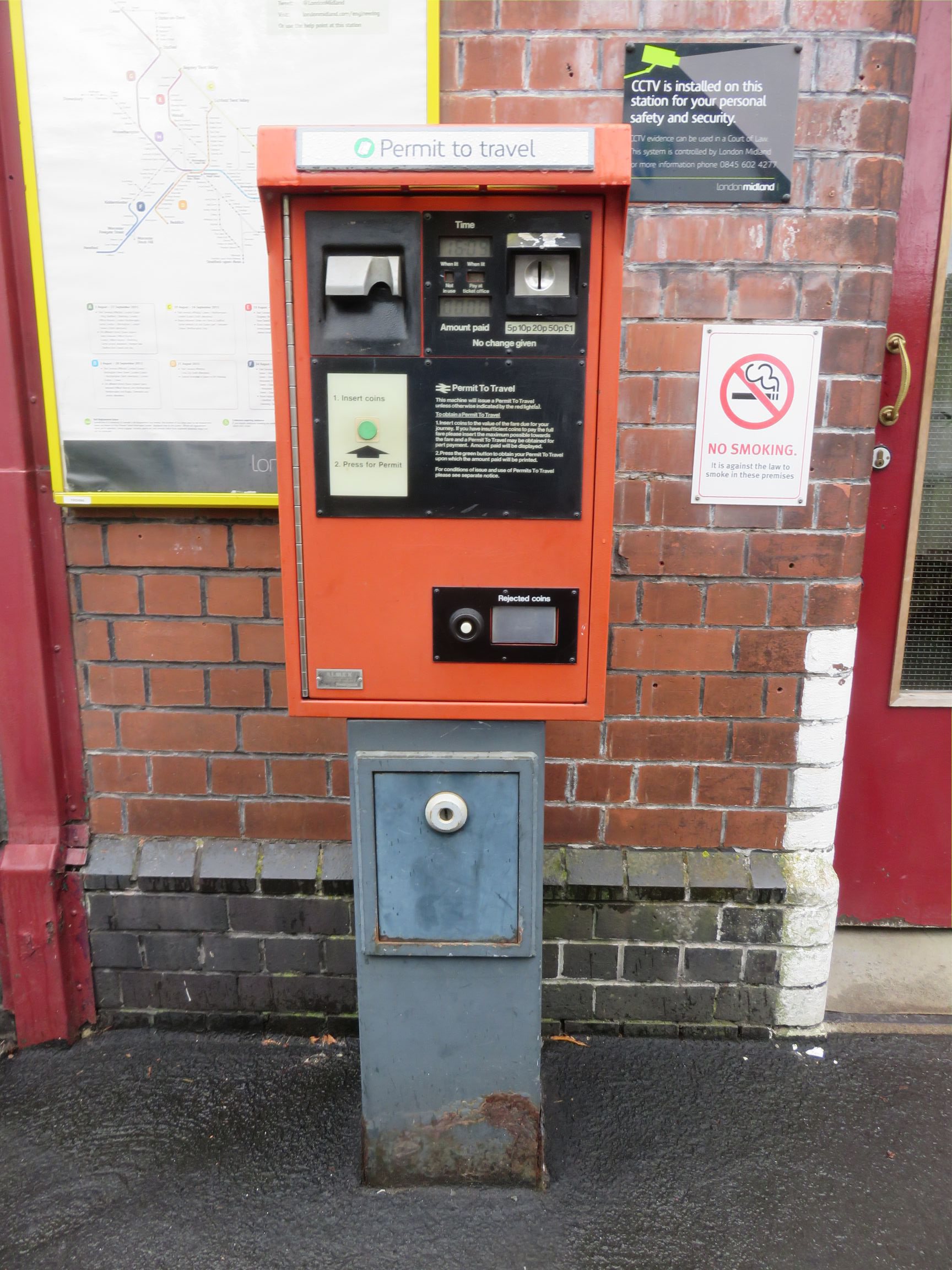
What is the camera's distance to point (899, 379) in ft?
8.07

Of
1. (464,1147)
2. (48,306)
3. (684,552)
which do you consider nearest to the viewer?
(464,1147)

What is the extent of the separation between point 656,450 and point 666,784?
93 centimetres

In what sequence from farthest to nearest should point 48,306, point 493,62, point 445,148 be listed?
point 48,306
point 493,62
point 445,148

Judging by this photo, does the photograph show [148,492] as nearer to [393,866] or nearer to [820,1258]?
[393,866]

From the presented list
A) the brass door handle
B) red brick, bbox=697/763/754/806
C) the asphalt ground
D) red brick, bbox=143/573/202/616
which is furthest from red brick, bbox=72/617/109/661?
the brass door handle

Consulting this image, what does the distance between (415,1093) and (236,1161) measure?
1.78 ft

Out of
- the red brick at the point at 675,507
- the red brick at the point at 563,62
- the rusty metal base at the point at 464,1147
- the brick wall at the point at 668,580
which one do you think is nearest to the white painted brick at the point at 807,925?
the brick wall at the point at 668,580

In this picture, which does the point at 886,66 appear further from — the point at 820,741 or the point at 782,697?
the point at 820,741

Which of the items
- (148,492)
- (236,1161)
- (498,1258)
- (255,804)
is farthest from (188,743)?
(498,1258)

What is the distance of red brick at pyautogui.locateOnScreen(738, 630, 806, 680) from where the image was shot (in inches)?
91.7

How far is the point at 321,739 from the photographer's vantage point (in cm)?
243

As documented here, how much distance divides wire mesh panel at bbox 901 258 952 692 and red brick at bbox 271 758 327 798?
1806 mm

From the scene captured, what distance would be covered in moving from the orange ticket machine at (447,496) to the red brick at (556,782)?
0.61 metres

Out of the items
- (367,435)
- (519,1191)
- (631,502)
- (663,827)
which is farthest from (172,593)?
(519,1191)
